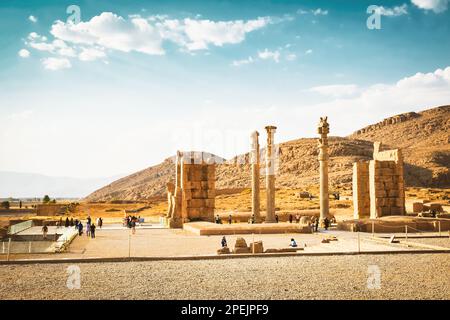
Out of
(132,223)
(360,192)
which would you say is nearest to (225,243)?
(132,223)

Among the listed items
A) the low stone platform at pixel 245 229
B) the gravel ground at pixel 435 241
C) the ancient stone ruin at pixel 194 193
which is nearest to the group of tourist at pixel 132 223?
the ancient stone ruin at pixel 194 193

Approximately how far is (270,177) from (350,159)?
75918 mm

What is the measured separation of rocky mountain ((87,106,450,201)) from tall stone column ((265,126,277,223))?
5066 centimetres

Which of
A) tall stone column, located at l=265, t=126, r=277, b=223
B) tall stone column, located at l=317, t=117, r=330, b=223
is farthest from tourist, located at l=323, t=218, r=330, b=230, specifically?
tall stone column, located at l=265, t=126, r=277, b=223

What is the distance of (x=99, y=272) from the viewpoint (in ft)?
41.0

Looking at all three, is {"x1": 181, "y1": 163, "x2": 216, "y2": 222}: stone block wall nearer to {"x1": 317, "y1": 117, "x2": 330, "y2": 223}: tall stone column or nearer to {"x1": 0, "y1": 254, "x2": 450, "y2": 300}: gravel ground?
{"x1": 317, "y1": 117, "x2": 330, "y2": 223}: tall stone column

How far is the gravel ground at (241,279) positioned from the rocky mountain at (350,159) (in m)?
68.9

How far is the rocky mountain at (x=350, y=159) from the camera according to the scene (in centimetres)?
9356

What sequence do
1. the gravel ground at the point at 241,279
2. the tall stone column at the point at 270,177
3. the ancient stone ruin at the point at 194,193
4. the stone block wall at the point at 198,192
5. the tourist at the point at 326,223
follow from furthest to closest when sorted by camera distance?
1. the tall stone column at the point at 270,177
2. the stone block wall at the point at 198,192
3. the ancient stone ruin at the point at 194,193
4. the tourist at the point at 326,223
5. the gravel ground at the point at 241,279

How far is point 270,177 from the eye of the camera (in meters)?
32.9

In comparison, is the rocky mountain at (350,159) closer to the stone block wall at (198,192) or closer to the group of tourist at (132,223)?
the stone block wall at (198,192)
